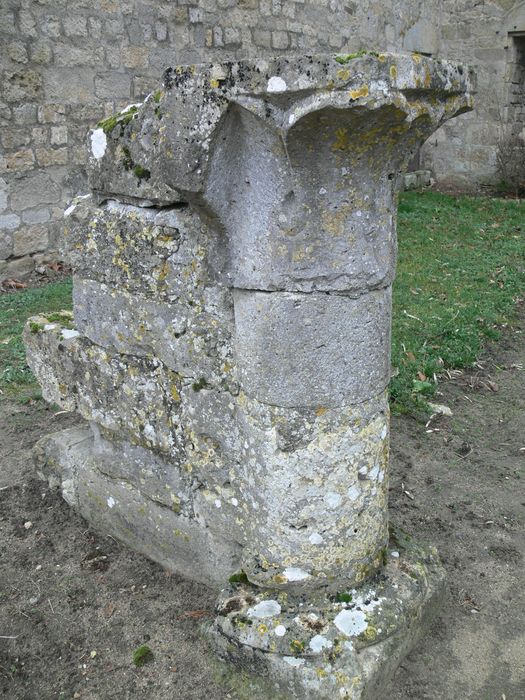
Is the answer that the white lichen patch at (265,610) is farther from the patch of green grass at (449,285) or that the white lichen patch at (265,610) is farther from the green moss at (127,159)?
the patch of green grass at (449,285)

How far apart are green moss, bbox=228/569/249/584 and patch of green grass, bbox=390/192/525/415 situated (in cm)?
218

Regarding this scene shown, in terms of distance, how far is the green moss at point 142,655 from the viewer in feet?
8.38

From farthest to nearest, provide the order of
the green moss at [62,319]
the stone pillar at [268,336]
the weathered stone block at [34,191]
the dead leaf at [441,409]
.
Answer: the weathered stone block at [34,191] → the dead leaf at [441,409] → the green moss at [62,319] → the stone pillar at [268,336]

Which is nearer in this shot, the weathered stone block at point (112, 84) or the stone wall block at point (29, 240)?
the stone wall block at point (29, 240)

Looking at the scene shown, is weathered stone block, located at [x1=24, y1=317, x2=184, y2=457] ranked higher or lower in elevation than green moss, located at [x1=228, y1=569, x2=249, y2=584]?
higher

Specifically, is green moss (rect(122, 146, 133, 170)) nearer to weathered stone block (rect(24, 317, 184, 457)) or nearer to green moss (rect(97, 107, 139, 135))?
green moss (rect(97, 107, 139, 135))

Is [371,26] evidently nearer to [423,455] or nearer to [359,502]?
[423,455]

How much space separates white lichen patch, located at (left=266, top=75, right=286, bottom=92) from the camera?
1.82m

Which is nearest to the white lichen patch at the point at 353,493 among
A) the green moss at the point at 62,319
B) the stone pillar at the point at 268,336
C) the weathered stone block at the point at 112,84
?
the stone pillar at the point at 268,336

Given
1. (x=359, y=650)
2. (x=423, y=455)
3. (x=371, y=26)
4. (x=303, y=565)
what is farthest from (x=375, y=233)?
(x=371, y=26)

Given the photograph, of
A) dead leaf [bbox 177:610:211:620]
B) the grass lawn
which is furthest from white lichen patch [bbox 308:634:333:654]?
the grass lawn

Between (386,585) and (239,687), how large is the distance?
62 cm

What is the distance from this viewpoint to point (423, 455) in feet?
13.3

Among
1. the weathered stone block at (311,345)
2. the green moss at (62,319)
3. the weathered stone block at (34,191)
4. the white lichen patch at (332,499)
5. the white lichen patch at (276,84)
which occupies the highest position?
the white lichen patch at (276,84)
